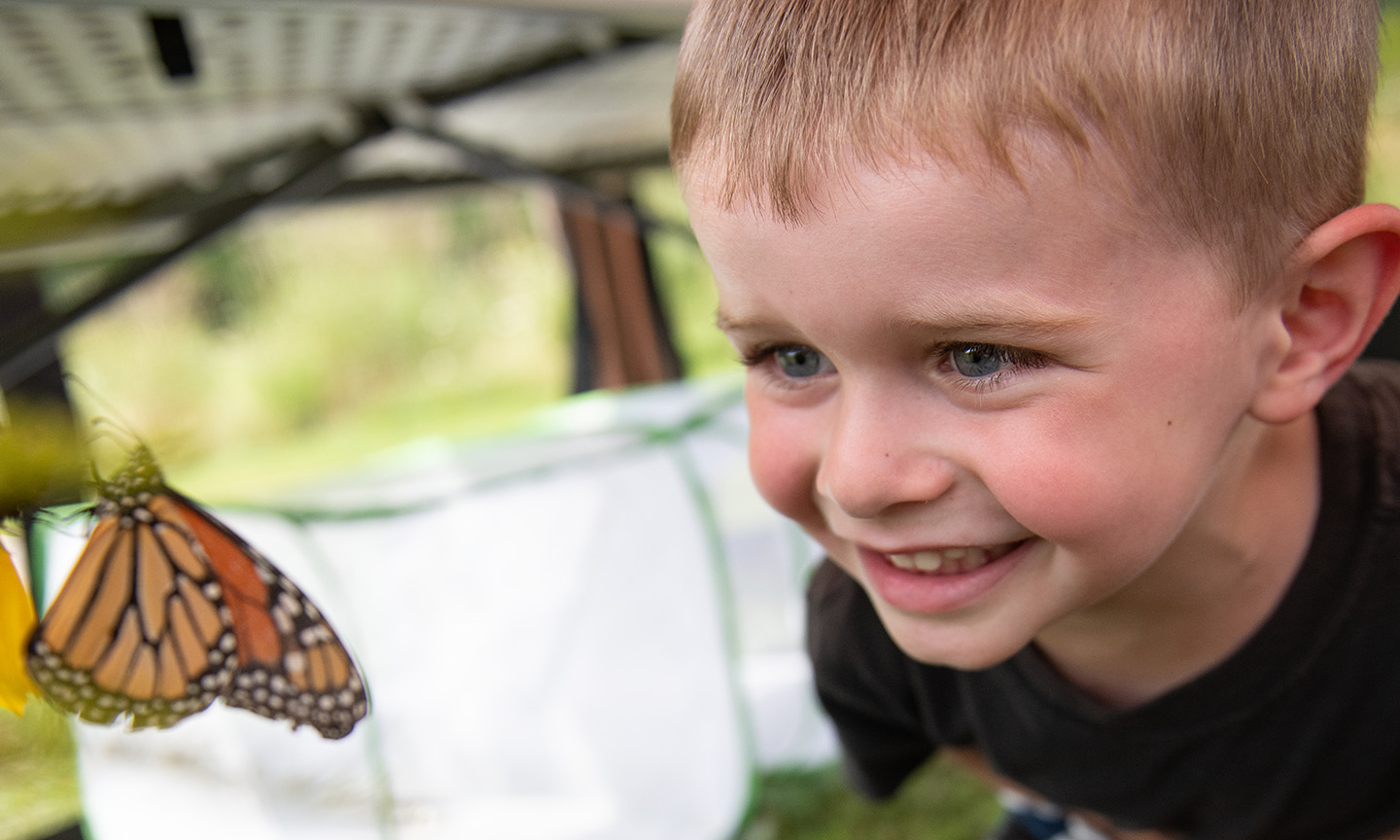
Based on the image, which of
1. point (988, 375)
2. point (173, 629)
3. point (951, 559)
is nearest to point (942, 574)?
point (951, 559)

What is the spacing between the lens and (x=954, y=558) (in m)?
0.59

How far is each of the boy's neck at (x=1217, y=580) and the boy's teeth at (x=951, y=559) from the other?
0.19 meters

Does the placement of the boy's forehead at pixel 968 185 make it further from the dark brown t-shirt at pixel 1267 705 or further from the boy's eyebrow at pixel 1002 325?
the dark brown t-shirt at pixel 1267 705

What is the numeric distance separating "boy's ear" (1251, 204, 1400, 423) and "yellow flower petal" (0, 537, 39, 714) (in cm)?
58

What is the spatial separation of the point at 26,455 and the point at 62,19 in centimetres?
42

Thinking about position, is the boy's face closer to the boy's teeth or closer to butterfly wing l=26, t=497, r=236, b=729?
the boy's teeth

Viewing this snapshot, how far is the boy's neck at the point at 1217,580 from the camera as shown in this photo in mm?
720

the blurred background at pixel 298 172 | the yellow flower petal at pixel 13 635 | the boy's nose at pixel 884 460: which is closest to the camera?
the yellow flower petal at pixel 13 635

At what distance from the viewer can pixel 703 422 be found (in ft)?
4.82

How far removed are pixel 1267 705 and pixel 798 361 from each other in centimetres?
44

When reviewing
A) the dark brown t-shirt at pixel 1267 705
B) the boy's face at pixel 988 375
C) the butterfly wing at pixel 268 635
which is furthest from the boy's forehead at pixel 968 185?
the dark brown t-shirt at pixel 1267 705

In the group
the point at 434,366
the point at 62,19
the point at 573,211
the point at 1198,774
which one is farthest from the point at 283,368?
the point at 1198,774

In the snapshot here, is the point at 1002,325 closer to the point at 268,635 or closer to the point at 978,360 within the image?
the point at 978,360

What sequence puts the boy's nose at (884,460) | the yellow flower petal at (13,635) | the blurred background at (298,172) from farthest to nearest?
the blurred background at (298,172) → the boy's nose at (884,460) → the yellow flower petal at (13,635)
